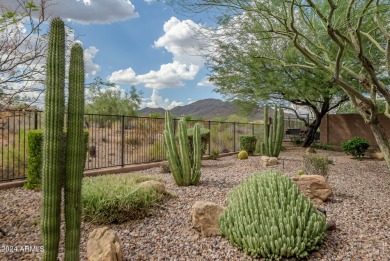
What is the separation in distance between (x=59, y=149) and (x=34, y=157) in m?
4.47

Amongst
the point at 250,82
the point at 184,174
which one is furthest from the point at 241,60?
the point at 184,174

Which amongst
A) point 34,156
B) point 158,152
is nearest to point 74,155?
point 34,156

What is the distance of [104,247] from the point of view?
10.7 ft

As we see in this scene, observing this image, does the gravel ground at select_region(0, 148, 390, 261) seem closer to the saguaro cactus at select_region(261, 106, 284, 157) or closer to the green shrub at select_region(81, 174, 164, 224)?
the green shrub at select_region(81, 174, 164, 224)

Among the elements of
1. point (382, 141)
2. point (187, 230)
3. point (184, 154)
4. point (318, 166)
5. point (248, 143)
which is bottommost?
point (187, 230)

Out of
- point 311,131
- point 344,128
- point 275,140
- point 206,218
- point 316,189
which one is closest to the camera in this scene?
point 206,218

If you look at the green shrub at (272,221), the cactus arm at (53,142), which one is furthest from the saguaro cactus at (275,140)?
the cactus arm at (53,142)

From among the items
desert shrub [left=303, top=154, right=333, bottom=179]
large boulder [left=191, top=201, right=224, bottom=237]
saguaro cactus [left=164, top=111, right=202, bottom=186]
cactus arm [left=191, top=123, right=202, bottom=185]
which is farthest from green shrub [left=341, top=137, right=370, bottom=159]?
large boulder [left=191, top=201, right=224, bottom=237]

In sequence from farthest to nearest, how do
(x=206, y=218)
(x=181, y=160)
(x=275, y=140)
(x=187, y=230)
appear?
(x=275, y=140), (x=181, y=160), (x=187, y=230), (x=206, y=218)

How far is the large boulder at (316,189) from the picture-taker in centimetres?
576

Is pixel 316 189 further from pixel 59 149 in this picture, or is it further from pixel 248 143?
pixel 248 143

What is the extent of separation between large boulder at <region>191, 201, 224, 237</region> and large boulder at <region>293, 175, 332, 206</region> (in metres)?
2.24

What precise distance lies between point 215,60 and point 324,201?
11842mm

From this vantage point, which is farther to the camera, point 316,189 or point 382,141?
point 382,141
